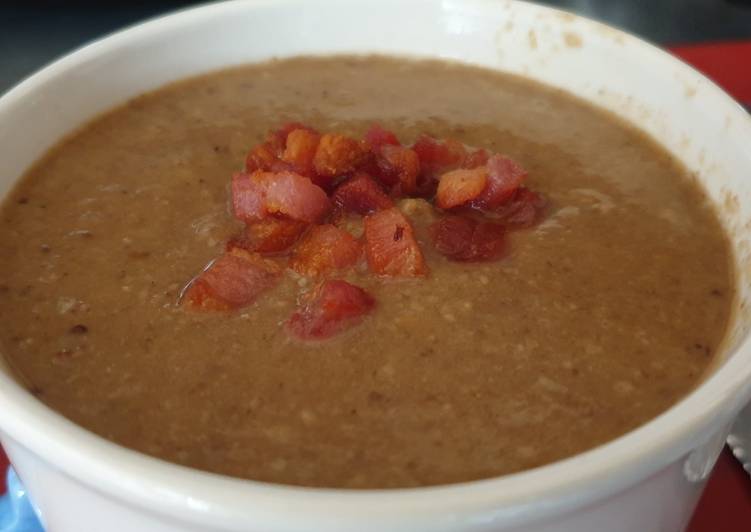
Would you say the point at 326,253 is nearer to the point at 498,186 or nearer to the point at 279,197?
the point at 279,197

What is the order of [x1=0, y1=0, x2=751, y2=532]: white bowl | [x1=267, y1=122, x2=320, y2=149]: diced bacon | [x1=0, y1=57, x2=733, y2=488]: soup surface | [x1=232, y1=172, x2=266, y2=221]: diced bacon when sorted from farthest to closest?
[x1=267, y1=122, x2=320, y2=149]: diced bacon, [x1=232, y1=172, x2=266, y2=221]: diced bacon, [x1=0, y1=57, x2=733, y2=488]: soup surface, [x1=0, y1=0, x2=751, y2=532]: white bowl

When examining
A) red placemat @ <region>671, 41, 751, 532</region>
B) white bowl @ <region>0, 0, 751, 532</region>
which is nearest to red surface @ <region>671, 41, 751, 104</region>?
white bowl @ <region>0, 0, 751, 532</region>

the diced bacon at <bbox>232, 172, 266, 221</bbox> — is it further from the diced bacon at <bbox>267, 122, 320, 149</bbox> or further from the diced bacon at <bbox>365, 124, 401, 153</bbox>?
the diced bacon at <bbox>365, 124, 401, 153</bbox>

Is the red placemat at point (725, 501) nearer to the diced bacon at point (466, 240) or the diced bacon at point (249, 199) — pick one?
the diced bacon at point (466, 240)

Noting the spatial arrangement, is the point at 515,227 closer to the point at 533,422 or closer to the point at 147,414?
the point at 533,422

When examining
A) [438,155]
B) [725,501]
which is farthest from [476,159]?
[725,501]

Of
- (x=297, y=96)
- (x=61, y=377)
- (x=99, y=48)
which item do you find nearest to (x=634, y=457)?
(x=61, y=377)
